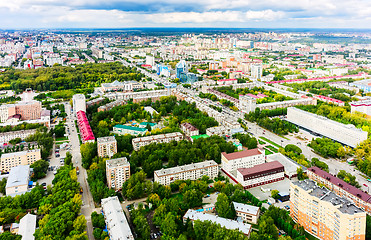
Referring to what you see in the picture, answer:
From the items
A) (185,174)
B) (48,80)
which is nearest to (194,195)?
(185,174)

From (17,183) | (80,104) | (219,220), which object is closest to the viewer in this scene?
(219,220)

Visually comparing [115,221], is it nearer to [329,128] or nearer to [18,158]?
[18,158]

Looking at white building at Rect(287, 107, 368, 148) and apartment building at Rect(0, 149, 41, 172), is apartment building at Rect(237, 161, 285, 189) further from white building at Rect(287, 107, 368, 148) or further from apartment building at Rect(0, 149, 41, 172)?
apartment building at Rect(0, 149, 41, 172)

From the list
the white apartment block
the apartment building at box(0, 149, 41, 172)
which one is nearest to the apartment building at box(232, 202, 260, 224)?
the apartment building at box(0, 149, 41, 172)

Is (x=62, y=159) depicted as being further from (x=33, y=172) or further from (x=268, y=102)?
(x=268, y=102)

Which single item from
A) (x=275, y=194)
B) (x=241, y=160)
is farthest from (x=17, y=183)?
(x=275, y=194)

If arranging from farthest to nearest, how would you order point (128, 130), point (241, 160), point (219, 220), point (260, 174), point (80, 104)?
point (80, 104), point (128, 130), point (241, 160), point (260, 174), point (219, 220)
